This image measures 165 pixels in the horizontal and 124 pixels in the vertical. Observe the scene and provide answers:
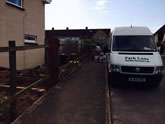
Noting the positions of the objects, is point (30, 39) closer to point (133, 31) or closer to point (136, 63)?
point (133, 31)

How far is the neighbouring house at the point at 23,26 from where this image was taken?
637cm

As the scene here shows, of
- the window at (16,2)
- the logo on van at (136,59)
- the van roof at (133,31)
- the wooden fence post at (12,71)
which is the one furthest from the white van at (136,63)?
the window at (16,2)

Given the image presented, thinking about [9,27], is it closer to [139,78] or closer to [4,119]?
[4,119]

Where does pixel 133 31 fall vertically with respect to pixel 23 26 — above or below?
below

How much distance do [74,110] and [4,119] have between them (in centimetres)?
155

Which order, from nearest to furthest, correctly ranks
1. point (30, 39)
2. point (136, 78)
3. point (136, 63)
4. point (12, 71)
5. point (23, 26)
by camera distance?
point (12, 71) < point (136, 63) < point (136, 78) < point (23, 26) < point (30, 39)

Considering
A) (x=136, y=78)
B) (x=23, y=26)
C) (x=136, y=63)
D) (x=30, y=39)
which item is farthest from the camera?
(x=30, y=39)

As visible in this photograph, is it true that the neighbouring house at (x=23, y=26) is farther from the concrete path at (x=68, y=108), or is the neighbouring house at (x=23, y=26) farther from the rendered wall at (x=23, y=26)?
the concrete path at (x=68, y=108)

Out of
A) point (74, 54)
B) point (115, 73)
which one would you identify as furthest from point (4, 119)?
point (74, 54)

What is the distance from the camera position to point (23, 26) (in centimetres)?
766

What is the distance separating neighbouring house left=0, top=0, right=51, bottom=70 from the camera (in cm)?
637

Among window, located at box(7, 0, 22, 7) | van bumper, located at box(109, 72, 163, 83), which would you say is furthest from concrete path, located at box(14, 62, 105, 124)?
window, located at box(7, 0, 22, 7)

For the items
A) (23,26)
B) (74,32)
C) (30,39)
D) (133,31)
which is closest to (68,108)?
(133,31)

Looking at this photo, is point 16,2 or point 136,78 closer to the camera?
point 136,78
